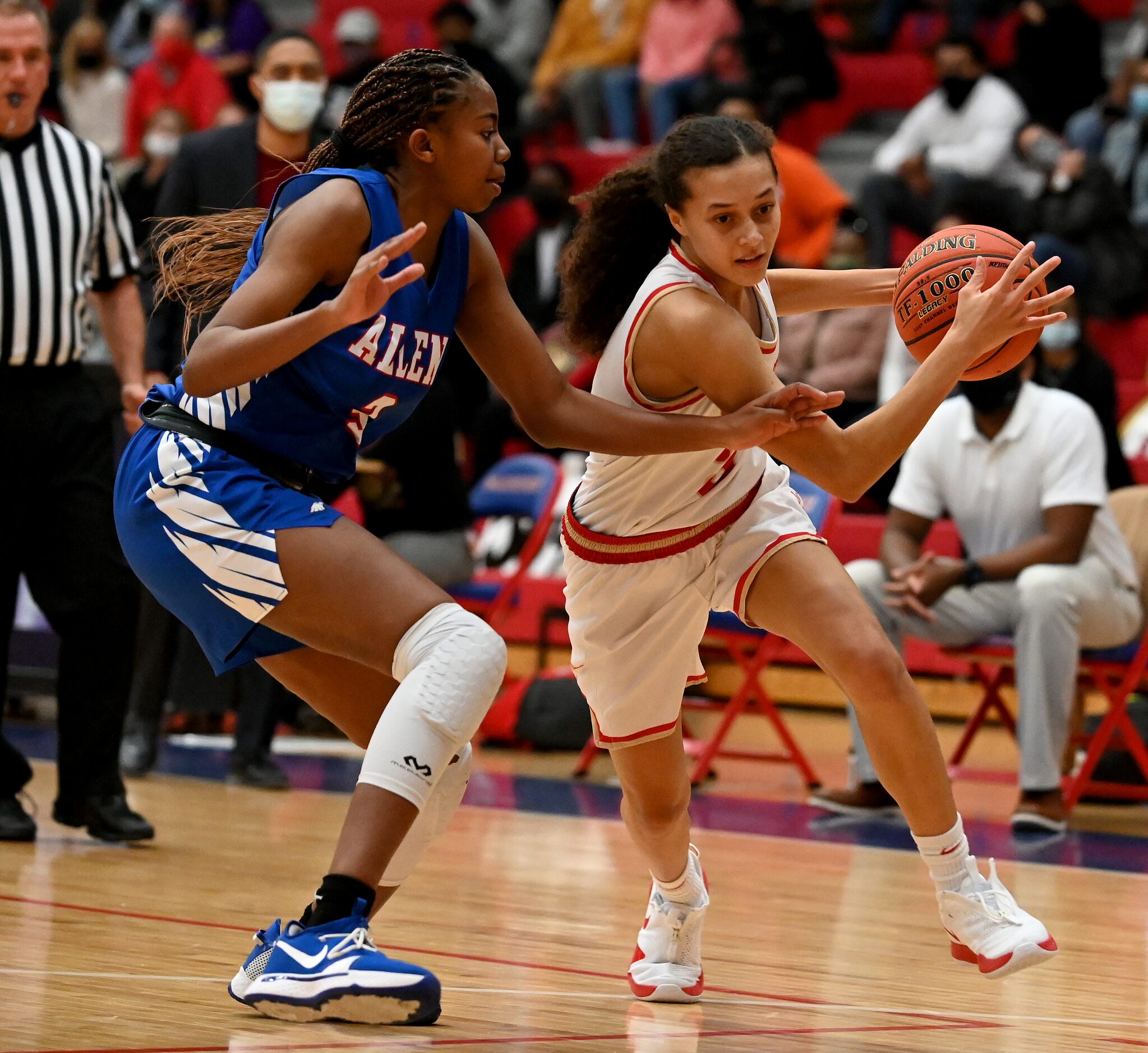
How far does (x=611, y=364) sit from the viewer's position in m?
3.54

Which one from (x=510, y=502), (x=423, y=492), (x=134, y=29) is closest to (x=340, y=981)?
(x=423, y=492)

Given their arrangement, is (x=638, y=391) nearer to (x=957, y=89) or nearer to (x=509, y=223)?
(x=957, y=89)

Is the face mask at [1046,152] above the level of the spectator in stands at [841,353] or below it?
above

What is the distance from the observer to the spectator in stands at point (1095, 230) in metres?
9.10

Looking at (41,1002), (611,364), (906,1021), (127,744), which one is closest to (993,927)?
(906,1021)

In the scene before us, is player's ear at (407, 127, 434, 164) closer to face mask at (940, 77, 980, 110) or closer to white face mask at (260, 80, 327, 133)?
white face mask at (260, 80, 327, 133)

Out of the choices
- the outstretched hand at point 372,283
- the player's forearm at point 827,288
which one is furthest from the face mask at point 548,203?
the outstretched hand at point 372,283

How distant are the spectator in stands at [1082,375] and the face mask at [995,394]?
2.90ft

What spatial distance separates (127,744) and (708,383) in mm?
4070

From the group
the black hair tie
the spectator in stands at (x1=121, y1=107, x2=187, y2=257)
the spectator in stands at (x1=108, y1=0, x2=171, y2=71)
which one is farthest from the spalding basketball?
the spectator in stands at (x1=108, y1=0, x2=171, y2=71)

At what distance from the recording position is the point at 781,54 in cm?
1159

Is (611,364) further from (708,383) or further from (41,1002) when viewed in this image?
(41,1002)

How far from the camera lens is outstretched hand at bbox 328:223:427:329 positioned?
2.79 meters

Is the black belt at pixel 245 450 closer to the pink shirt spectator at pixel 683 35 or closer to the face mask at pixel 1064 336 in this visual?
the face mask at pixel 1064 336
